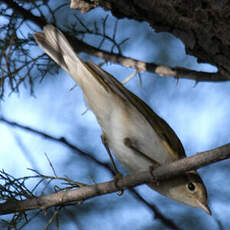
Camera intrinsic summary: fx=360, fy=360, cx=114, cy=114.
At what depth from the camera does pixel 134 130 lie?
89.9 inches

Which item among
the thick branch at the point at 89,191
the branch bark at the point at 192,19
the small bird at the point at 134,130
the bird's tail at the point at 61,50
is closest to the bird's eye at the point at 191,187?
the small bird at the point at 134,130

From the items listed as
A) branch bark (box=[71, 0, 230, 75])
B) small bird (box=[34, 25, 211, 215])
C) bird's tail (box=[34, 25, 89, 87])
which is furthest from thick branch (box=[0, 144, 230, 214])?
bird's tail (box=[34, 25, 89, 87])

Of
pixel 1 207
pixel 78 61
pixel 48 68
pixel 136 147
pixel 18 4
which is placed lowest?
pixel 1 207

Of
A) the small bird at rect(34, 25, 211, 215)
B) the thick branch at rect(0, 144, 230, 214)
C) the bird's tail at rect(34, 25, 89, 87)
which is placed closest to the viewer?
the thick branch at rect(0, 144, 230, 214)

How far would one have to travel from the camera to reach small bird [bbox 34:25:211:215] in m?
2.24

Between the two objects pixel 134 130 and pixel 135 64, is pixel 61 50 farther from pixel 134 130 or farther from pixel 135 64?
pixel 134 130

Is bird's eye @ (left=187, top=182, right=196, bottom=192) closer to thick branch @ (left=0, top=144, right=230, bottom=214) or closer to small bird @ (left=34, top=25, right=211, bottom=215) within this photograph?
small bird @ (left=34, top=25, right=211, bottom=215)

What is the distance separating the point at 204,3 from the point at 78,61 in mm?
810

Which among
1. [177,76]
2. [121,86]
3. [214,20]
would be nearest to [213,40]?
[214,20]

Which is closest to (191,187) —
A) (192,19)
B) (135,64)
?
(135,64)

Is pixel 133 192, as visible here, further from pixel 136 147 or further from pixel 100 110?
pixel 100 110

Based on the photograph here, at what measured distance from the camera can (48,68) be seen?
2.46 metres

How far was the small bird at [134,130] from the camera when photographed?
88.0 inches

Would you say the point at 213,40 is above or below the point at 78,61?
below
